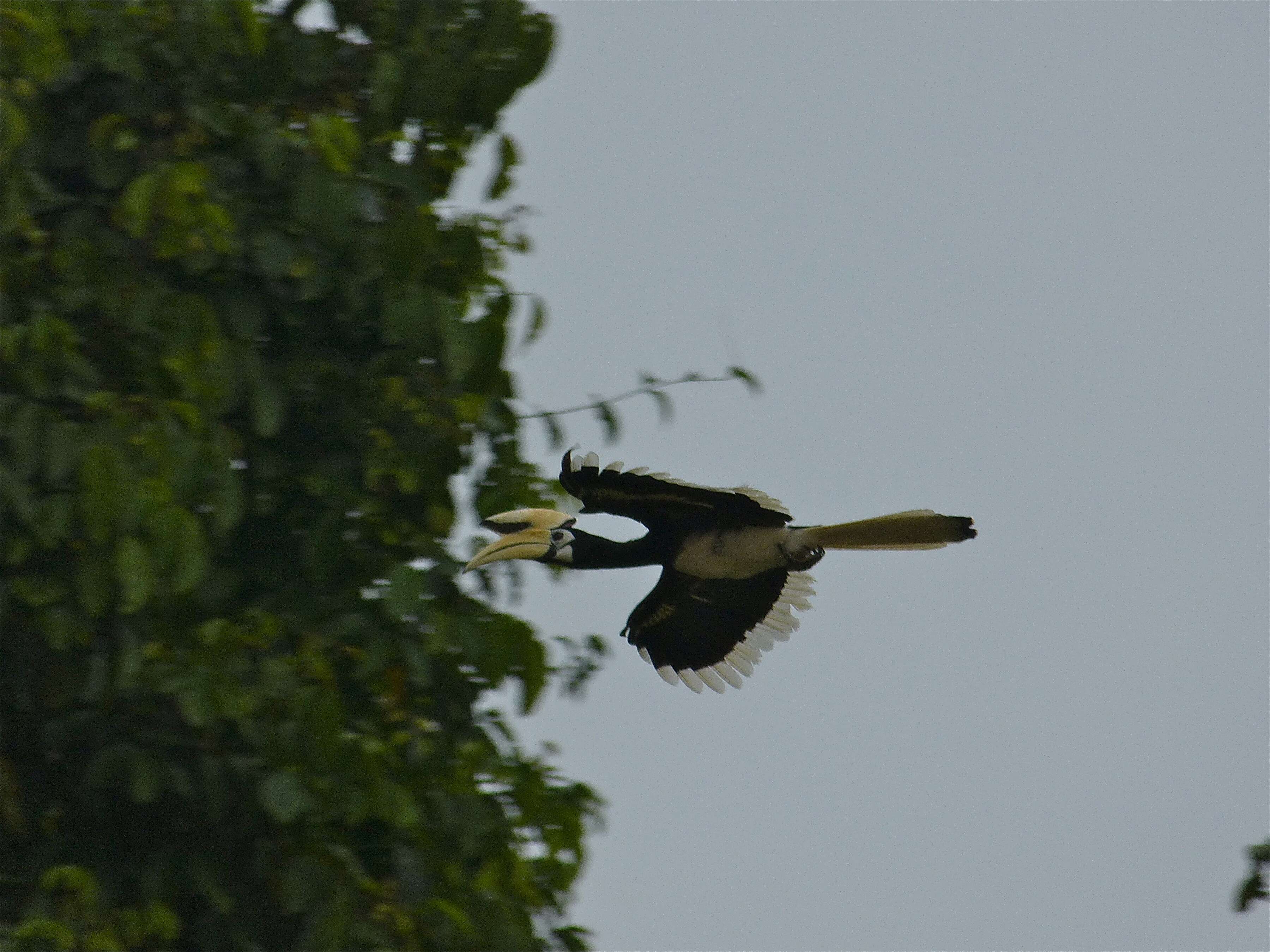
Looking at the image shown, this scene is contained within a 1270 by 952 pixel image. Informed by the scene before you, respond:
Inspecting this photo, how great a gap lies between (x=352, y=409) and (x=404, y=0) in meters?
0.94

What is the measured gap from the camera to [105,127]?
339 centimetres

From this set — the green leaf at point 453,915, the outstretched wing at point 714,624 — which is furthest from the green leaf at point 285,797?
the outstretched wing at point 714,624

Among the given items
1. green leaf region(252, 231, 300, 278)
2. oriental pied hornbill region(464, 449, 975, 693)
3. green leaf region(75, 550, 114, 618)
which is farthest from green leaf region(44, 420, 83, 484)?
oriental pied hornbill region(464, 449, 975, 693)

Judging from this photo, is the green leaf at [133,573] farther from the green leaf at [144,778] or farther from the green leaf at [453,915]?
the green leaf at [453,915]

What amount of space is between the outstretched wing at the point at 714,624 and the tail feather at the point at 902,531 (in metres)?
0.41

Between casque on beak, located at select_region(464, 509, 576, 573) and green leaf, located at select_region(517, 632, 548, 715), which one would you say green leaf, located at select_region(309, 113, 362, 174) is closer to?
casque on beak, located at select_region(464, 509, 576, 573)

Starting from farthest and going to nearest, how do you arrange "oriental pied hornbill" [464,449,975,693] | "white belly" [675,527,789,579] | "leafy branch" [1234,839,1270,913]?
"white belly" [675,527,789,579]
"oriental pied hornbill" [464,449,975,693]
"leafy branch" [1234,839,1270,913]

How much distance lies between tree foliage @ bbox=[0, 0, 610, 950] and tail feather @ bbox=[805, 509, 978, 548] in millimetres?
873

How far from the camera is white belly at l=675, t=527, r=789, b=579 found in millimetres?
4160

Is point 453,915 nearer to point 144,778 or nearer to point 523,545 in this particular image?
point 144,778

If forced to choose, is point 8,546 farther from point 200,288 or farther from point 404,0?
point 404,0

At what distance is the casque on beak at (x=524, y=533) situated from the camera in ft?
11.8

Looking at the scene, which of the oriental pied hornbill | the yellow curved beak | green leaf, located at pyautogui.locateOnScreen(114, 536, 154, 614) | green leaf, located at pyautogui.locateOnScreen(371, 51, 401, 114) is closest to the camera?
green leaf, located at pyautogui.locateOnScreen(114, 536, 154, 614)

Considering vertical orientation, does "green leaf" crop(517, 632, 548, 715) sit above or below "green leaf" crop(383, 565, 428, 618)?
below
